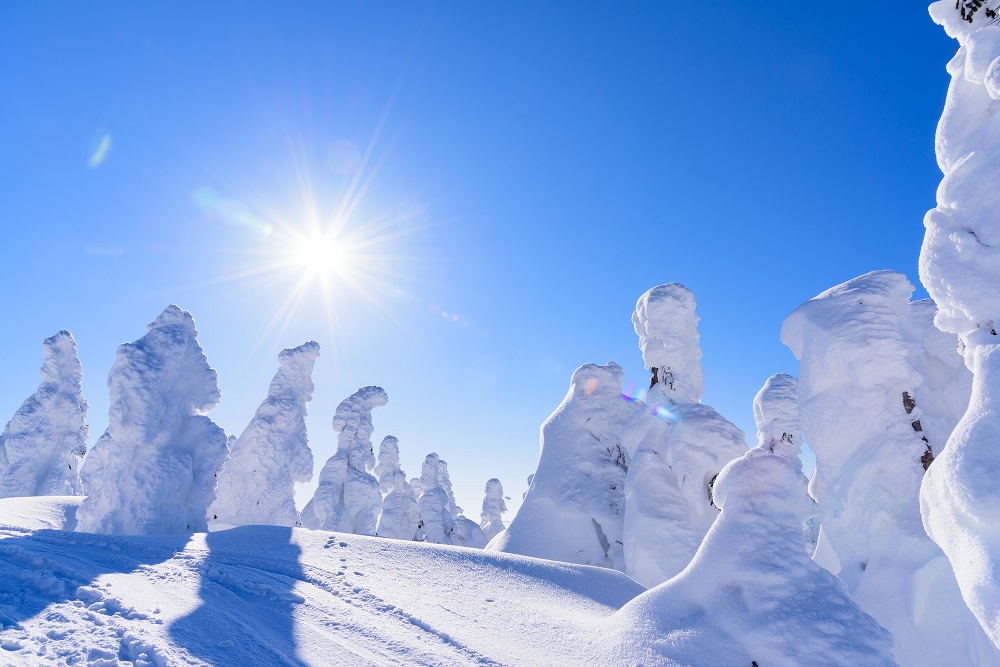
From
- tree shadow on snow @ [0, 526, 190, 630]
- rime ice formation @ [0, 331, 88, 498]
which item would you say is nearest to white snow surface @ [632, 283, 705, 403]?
tree shadow on snow @ [0, 526, 190, 630]

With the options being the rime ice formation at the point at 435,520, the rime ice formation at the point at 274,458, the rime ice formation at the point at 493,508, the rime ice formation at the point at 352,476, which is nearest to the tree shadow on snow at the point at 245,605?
the rime ice formation at the point at 274,458

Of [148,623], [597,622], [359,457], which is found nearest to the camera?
[148,623]

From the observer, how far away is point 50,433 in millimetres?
24953

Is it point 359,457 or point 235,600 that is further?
point 359,457

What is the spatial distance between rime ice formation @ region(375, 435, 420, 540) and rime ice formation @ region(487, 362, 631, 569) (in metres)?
17.0

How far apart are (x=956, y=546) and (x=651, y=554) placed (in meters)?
11.6

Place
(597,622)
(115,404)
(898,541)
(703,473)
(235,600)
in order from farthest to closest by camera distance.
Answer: (703,473) → (115,404) → (898,541) → (597,622) → (235,600)

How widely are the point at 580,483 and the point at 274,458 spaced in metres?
15.5

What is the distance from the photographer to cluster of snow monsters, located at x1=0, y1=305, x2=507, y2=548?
14.5 m

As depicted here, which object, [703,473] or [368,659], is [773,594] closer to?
[368,659]

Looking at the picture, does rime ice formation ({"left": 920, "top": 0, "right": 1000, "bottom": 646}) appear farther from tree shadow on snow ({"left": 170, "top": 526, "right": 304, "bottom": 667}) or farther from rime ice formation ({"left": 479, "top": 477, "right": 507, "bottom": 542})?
rime ice formation ({"left": 479, "top": 477, "right": 507, "bottom": 542})

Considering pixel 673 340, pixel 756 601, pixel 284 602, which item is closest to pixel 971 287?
pixel 756 601

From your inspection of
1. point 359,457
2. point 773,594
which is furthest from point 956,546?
point 359,457

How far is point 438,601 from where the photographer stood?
342 inches
